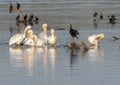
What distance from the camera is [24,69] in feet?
54.5

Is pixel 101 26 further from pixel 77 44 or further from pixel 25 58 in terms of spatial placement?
pixel 25 58

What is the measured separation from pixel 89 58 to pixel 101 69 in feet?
7.90

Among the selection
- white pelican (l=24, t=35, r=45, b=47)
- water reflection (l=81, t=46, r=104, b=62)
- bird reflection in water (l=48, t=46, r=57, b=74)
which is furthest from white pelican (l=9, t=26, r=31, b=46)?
water reflection (l=81, t=46, r=104, b=62)

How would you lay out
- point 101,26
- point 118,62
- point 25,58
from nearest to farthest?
1. point 118,62
2. point 25,58
3. point 101,26

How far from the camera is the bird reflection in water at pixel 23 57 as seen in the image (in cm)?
1729

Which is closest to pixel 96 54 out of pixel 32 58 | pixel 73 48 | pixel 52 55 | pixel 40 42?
pixel 52 55

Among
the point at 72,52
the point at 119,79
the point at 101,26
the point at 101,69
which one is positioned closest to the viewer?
the point at 119,79

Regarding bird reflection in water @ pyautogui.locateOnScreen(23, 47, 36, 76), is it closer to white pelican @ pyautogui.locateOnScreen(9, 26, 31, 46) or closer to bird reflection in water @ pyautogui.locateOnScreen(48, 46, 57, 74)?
bird reflection in water @ pyautogui.locateOnScreen(48, 46, 57, 74)

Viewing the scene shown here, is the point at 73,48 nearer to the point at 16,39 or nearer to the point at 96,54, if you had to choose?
the point at 96,54

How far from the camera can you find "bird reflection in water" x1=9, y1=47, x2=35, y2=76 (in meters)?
17.3

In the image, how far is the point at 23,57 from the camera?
762 inches

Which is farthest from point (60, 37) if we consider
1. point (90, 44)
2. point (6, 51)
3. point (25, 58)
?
point (25, 58)

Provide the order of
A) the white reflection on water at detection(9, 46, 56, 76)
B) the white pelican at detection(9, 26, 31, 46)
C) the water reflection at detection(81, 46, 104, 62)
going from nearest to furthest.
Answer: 1. the white reflection on water at detection(9, 46, 56, 76)
2. the water reflection at detection(81, 46, 104, 62)
3. the white pelican at detection(9, 26, 31, 46)

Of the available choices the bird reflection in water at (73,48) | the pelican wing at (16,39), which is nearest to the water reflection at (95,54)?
the bird reflection in water at (73,48)
